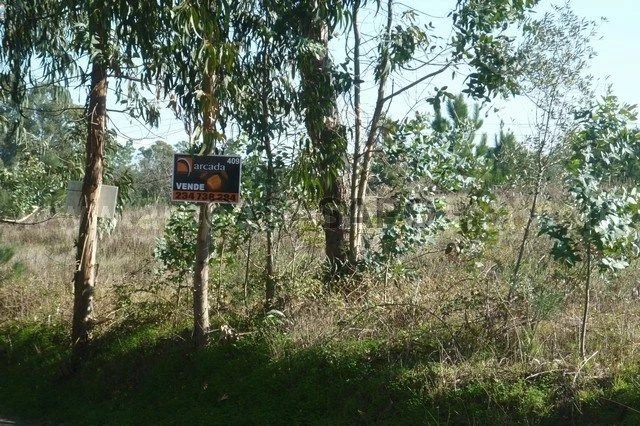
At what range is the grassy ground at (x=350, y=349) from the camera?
7605mm

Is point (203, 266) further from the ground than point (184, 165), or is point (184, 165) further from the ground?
point (184, 165)

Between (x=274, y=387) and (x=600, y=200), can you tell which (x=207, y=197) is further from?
(x=600, y=200)

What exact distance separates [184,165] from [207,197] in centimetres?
48

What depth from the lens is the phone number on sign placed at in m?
10.1

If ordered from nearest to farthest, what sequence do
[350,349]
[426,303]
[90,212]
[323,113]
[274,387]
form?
[350,349]
[274,387]
[426,303]
[323,113]
[90,212]

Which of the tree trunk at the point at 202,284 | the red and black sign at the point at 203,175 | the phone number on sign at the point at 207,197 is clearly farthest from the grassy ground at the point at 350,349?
the red and black sign at the point at 203,175

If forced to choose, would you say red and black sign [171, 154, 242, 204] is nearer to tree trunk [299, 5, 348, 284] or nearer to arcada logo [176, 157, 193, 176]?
arcada logo [176, 157, 193, 176]

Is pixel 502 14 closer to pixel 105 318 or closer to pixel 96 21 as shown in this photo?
pixel 96 21

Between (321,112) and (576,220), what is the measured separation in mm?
3881

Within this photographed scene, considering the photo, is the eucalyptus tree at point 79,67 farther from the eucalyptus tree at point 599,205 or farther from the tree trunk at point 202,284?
the eucalyptus tree at point 599,205

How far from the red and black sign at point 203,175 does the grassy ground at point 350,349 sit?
5.61 feet

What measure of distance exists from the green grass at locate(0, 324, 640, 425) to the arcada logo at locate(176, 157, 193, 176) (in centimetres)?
220

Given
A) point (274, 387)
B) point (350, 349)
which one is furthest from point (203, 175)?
point (350, 349)

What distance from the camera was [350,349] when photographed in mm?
9039
